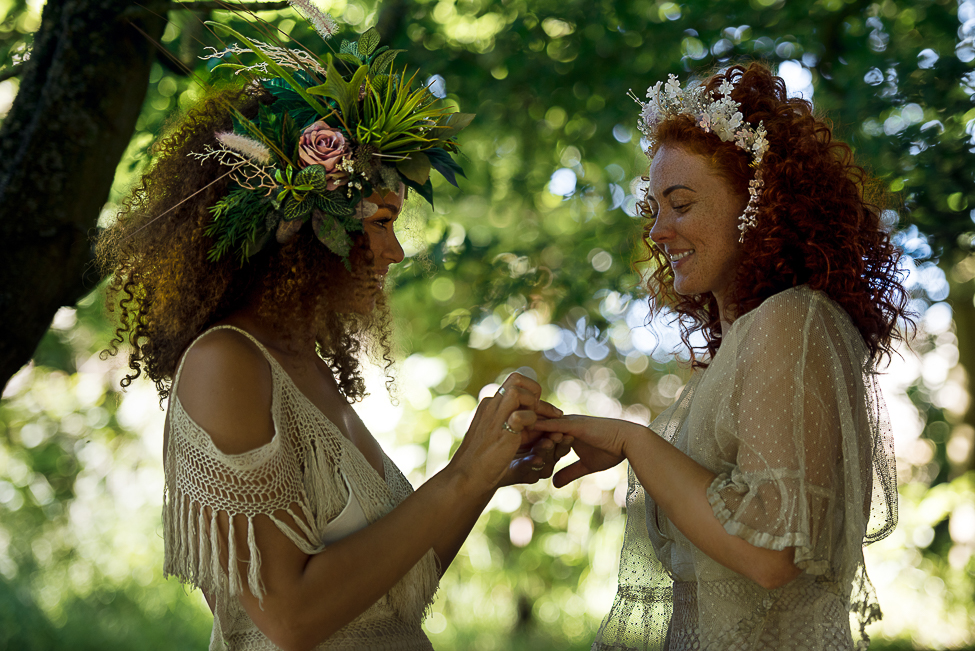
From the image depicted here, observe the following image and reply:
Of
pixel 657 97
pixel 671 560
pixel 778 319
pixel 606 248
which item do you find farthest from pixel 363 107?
pixel 606 248

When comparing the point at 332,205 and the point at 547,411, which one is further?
the point at 547,411

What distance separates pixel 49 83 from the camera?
2.58 m

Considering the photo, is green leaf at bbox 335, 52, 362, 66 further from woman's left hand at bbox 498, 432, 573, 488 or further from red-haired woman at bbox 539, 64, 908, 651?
woman's left hand at bbox 498, 432, 573, 488

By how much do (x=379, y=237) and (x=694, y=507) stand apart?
1.09m

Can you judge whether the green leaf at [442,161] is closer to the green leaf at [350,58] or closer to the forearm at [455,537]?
the green leaf at [350,58]

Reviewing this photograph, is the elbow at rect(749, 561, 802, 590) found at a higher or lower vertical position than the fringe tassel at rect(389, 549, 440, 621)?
higher

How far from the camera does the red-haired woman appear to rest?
1.78 m

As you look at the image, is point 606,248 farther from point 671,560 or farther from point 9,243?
point 9,243

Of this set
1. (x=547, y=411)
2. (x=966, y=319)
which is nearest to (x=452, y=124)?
(x=547, y=411)

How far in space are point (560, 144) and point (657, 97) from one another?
2455 mm

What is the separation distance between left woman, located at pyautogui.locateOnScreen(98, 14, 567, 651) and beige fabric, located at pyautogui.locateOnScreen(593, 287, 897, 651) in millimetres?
523

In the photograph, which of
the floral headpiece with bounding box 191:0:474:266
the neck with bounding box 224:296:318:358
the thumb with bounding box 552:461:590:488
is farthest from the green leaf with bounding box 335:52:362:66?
the thumb with bounding box 552:461:590:488

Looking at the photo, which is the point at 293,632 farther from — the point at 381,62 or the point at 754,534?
→ the point at 381,62

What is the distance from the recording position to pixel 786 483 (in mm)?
1733
